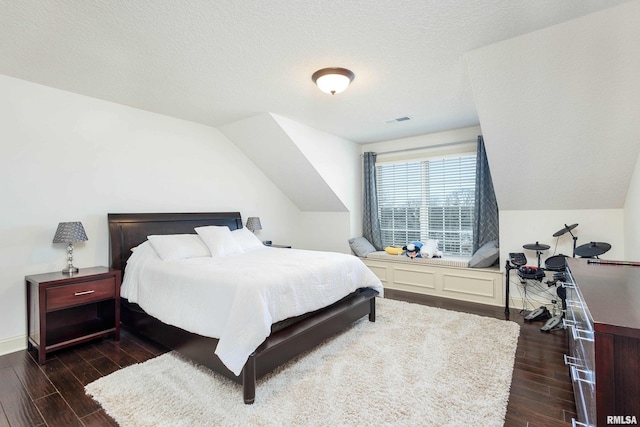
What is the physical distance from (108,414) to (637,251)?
171 inches

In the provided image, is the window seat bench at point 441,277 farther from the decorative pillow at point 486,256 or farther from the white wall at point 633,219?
the white wall at point 633,219

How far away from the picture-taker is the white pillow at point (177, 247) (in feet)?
10.3

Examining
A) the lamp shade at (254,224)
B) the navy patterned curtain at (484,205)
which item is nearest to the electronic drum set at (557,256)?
the navy patterned curtain at (484,205)

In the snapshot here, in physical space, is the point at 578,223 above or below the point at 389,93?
below

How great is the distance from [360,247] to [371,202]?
856 millimetres

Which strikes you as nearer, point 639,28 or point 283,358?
point 639,28

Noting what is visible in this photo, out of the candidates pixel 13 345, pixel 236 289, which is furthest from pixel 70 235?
pixel 236 289

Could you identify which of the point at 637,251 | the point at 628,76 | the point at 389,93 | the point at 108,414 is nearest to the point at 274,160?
the point at 389,93

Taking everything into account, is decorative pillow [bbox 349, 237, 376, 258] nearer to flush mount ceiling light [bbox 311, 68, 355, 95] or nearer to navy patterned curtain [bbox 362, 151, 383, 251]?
navy patterned curtain [bbox 362, 151, 383, 251]

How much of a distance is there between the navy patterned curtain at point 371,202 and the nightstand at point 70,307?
3.78 m

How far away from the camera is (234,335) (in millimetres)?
2027

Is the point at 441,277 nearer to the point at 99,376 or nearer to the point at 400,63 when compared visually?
the point at 400,63

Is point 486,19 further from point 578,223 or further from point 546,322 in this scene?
point 546,322

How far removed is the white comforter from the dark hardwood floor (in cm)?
49
